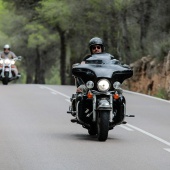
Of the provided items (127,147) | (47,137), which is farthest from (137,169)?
(47,137)

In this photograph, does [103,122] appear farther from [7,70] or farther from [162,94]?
[7,70]

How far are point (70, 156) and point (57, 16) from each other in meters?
38.3

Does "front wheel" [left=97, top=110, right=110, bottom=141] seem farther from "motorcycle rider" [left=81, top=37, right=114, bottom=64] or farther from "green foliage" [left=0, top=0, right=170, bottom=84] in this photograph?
"green foliage" [left=0, top=0, right=170, bottom=84]

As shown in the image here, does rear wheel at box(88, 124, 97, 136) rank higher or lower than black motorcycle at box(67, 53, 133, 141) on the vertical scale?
lower

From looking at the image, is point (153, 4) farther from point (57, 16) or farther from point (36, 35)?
point (36, 35)

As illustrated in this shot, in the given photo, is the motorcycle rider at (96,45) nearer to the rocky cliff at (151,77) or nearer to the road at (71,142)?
the road at (71,142)

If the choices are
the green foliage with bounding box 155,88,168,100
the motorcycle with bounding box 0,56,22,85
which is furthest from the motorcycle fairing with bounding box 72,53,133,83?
the motorcycle with bounding box 0,56,22,85

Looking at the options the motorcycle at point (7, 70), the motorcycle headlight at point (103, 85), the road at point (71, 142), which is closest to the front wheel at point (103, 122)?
the road at point (71, 142)

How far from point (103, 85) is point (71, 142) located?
1.10 m

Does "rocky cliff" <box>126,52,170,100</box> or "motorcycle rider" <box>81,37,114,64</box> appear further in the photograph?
"rocky cliff" <box>126,52,170,100</box>

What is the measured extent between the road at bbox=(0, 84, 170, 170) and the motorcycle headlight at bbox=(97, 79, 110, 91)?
92 cm

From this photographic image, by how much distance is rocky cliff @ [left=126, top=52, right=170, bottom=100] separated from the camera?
101ft

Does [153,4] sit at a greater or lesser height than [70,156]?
greater

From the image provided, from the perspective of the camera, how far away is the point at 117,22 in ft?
138
